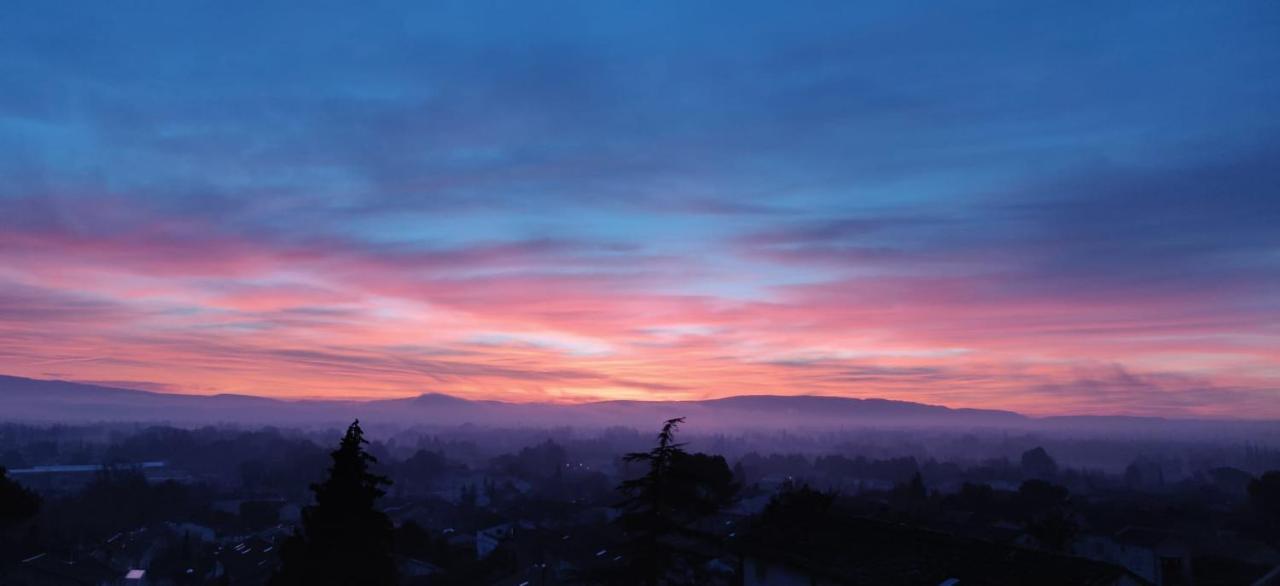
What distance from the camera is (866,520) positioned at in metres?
27.8

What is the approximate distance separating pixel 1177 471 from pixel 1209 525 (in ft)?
502

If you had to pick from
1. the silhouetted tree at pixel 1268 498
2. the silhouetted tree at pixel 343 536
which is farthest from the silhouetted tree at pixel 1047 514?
the silhouetted tree at pixel 343 536

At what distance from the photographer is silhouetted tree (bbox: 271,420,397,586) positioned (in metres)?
16.5

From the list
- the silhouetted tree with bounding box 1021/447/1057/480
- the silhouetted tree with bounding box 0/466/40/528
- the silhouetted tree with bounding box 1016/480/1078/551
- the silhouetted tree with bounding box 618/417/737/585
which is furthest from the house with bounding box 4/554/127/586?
the silhouetted tree with bounding box 1021/447/1057/480

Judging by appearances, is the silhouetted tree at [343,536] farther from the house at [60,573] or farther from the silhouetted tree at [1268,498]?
the silhouetted tree at [1268,498]

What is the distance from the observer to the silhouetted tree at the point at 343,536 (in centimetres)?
1648

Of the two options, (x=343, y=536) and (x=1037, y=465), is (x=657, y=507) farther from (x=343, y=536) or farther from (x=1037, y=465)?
(x=1037, y=465)

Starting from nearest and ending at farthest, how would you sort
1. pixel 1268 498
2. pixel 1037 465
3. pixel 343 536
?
1. pixel 343 536
2. pixel 1268 498
3. pixel 1037 465

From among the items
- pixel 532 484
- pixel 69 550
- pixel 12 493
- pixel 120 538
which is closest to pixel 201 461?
pixel 532 484

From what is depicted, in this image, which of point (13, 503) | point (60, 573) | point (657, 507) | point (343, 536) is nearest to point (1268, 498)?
point (657, 507)

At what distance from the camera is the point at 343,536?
16.6 m

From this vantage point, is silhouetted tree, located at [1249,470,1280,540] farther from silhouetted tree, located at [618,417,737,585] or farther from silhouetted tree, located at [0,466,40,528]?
silhouetted tree, located at [0,466,40,528]

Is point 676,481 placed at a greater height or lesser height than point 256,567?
greater

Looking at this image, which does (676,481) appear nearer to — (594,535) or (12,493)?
(12,493)
